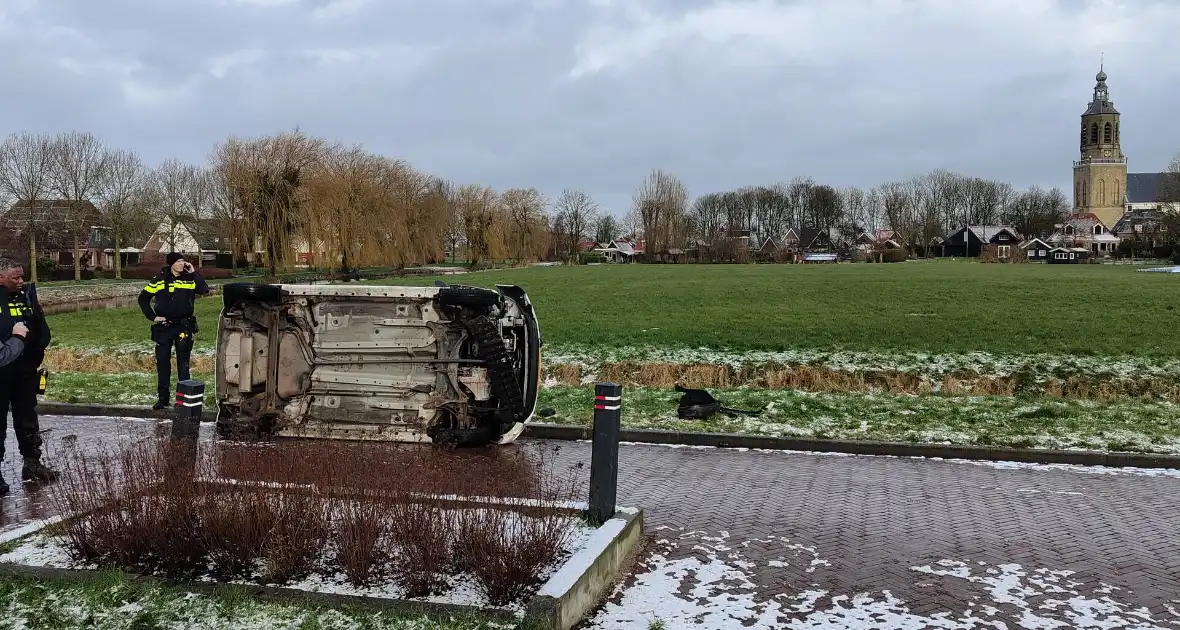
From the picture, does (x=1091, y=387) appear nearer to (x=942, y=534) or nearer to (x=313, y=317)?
(x=942, y=534)

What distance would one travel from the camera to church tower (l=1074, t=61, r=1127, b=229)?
471 ft

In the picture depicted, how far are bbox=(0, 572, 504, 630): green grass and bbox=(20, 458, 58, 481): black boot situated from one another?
3.02 m

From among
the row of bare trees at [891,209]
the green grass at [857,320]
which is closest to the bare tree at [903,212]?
the row of bare trees at [891,209]

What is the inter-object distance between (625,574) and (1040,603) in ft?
7.80

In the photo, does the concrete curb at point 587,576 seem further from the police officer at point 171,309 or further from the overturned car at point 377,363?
the police officer at point 171,309

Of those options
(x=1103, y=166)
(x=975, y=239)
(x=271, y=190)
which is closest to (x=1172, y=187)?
(x=975, y=239)

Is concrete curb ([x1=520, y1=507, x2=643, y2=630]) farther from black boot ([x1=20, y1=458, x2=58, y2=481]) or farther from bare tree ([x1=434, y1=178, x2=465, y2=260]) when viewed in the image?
bare tree ([x1=434, y1=178, x2=465, y2=260])

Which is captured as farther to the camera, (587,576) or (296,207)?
(296,207)

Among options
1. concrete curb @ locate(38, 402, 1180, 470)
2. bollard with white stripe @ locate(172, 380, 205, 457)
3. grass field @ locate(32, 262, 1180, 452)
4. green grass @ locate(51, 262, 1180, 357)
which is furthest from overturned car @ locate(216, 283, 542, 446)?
green grass @ locate(51, 262, 1180, 357)

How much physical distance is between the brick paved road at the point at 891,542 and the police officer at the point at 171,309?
2.29 m

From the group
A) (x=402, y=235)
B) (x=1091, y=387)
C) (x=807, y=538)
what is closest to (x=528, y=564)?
(x=807, y=538)

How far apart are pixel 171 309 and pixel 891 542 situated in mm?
8951

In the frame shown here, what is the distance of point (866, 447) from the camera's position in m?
9.58

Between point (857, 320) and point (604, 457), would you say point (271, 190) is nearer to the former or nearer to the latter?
point (857, 320)
